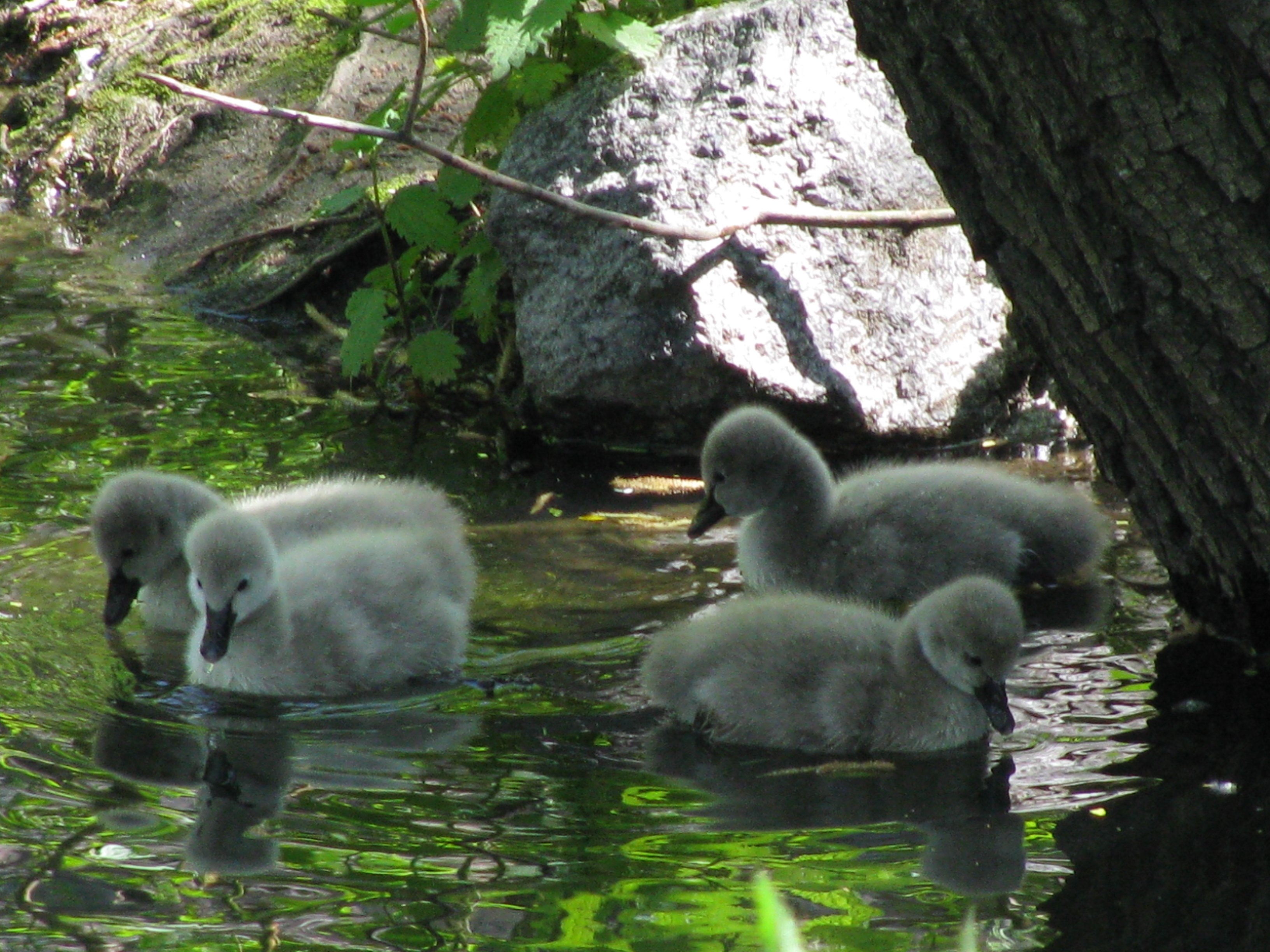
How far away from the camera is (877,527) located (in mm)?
4758

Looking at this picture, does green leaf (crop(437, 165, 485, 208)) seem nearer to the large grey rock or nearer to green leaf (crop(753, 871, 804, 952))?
the large grey rock

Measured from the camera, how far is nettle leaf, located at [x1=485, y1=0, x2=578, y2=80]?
5691 millimetres

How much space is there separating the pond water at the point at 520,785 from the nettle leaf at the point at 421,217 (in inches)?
44.9

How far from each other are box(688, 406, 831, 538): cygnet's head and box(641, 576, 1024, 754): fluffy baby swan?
2.74 feet

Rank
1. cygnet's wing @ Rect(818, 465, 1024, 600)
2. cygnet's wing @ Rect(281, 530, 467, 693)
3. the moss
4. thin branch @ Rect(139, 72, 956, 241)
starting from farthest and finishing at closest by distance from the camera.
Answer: the moss, thin branch @ Rect(139, 72, 956, 241), cygnet's wing @ Rect(818, 465, 1024, 600), cygnet's wing @ Rect(281, 530, 467, 693)

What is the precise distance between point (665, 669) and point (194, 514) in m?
1.60

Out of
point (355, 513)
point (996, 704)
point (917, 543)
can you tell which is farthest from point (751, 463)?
point (996, 704)

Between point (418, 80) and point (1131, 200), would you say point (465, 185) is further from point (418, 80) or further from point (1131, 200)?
point (1131, 200)

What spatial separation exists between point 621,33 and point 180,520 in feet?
9.08

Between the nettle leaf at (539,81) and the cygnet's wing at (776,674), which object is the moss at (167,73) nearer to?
the nettle leaf at (539,81)

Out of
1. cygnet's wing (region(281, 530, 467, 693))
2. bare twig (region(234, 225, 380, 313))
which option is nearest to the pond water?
cygnet's wing (region(281, 530, 467, 693))

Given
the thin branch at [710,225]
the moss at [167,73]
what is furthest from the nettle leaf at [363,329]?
the moss at [167,73]

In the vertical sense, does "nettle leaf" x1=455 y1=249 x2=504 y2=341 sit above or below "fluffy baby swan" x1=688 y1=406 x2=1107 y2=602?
above

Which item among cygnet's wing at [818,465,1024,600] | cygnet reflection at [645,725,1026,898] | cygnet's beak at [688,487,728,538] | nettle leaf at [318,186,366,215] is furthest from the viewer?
nettle leaf at [318,186,366,215]
